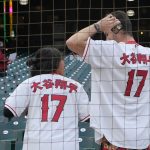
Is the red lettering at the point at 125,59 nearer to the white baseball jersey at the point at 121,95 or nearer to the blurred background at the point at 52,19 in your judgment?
the white baseball jersey at the point at 121,95

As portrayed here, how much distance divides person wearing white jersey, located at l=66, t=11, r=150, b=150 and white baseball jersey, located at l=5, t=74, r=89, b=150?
16 cm

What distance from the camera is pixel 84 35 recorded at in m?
2.17

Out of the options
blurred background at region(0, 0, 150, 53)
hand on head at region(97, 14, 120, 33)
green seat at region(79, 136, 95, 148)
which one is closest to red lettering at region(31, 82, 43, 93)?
hand on head at region(97, 14, 120, 33)

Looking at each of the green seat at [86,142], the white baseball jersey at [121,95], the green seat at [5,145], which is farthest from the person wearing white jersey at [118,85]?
the green seat at [5,145]

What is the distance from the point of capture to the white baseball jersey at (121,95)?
2.19 m

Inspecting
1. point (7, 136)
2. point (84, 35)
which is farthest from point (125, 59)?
point (7, 136)

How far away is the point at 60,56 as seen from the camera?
7.90 feet

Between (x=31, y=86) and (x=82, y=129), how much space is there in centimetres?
110

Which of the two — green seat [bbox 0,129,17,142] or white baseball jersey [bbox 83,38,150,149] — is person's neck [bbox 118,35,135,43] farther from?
green seat [bbox 0,129,17,142]

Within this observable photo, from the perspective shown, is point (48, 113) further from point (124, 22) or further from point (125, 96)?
point (124, 22)

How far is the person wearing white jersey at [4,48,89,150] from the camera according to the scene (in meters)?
2.34

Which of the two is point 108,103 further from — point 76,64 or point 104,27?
point 76,64

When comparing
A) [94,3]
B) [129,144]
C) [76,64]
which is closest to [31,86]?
[129,144]

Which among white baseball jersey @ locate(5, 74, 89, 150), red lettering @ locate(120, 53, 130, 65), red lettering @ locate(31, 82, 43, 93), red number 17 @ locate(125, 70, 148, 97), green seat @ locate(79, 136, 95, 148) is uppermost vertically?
red lettering @ locate(120, 53, 130, 65)
